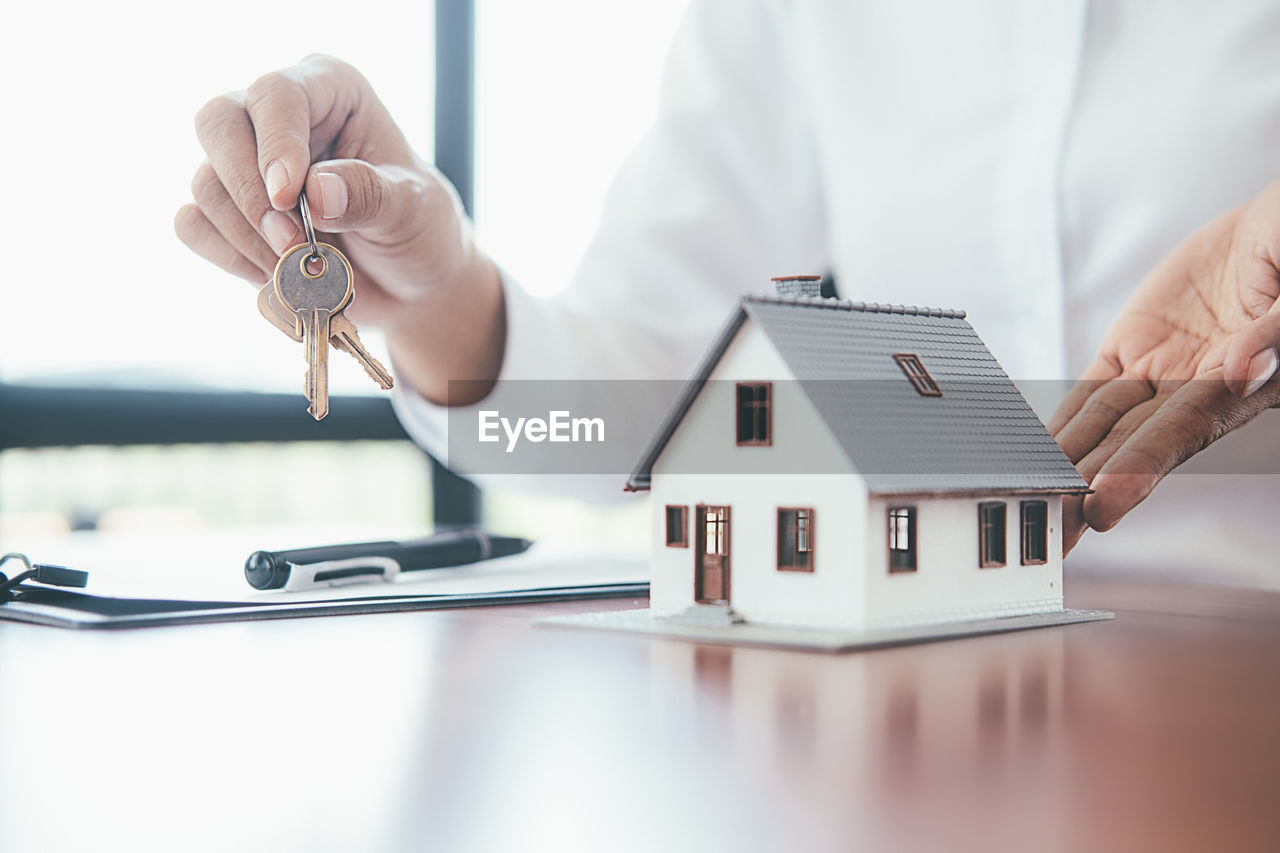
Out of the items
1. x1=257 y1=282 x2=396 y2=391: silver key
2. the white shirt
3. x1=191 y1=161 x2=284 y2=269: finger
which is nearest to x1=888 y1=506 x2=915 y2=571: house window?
x1=257 y1=282 x2=396 y2=391: silver key

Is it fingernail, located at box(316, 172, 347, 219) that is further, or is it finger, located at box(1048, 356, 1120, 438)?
finger, located at box(1048, 356, 1120, 438)

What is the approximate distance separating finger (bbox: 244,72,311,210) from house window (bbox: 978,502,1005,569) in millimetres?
505

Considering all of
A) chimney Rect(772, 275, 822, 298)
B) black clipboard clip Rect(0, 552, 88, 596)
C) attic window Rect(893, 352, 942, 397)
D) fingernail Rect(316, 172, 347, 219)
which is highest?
fingernail Rect(316, 172, 347, 219)

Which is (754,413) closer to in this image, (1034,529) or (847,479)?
(847,479)

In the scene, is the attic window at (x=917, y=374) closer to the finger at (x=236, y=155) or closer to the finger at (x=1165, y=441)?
the finger at (x=1165, y=441)

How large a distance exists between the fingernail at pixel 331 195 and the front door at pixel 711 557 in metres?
0.33

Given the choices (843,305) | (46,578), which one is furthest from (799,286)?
(46,578)

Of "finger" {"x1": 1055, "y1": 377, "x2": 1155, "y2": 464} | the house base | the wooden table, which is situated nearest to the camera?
the wooden table

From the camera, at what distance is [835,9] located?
1.59m

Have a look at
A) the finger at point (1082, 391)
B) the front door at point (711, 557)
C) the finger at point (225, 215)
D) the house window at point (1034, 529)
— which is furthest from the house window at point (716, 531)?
the finger at point (225, 215)

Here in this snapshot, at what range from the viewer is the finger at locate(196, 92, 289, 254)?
0.84 meters

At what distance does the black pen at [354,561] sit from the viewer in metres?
0.91

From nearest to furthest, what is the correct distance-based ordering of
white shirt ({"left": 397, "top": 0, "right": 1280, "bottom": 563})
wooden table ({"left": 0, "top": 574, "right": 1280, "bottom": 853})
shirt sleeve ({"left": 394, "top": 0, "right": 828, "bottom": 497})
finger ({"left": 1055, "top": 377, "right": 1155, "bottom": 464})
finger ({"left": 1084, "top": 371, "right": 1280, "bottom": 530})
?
wooden table ({"left": 0, "top": 574, "right": 1280, "bottom": 853}) < finger ({"left": 1084, "top": 371, "right": 1280, "bottom": 530}) < finger ({"left": 1055, "top": 377, "right": 1155, "bottom": 464}) < white shirt ({"left": 397, "top": 0, "right": 1280, "bottom": 563}) < shirt sleeve ({"left": 394, "top": 0, "right": 828, "bottom": 497})

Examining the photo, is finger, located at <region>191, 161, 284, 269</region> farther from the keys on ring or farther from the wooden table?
the wooden table
